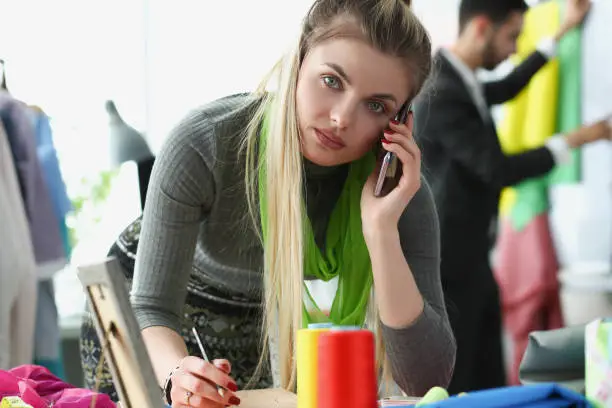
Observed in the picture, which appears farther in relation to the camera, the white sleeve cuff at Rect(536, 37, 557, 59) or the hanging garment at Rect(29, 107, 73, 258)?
the white sleeve cuff at Rect(536, 37, 557, 59)

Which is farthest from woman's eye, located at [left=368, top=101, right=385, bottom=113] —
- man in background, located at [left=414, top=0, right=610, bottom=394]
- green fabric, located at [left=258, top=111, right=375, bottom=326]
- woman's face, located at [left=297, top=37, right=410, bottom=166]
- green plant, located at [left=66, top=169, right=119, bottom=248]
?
green plant, located at [left=66, top=169, right=119, bottom=248]

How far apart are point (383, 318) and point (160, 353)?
33 cm

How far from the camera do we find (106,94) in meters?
3.85

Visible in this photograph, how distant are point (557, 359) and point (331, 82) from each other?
1.84ft

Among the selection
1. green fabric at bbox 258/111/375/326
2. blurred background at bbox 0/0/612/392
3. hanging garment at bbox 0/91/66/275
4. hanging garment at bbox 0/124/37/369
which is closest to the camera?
green fabric at bbox 258/111/375/326

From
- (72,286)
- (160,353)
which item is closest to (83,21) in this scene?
(72,286)

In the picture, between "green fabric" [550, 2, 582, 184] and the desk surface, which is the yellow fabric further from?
the desk surface

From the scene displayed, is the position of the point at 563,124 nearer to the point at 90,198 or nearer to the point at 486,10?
the point at 486,10

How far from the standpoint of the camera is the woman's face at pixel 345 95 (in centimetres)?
137

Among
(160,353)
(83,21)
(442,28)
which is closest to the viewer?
(160,353)

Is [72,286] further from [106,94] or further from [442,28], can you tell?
[442,28]

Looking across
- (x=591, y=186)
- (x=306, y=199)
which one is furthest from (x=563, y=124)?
(x=306, y=199)

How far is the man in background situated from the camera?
9.62 ft

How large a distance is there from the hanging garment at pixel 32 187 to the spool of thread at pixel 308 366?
6.47 ft
